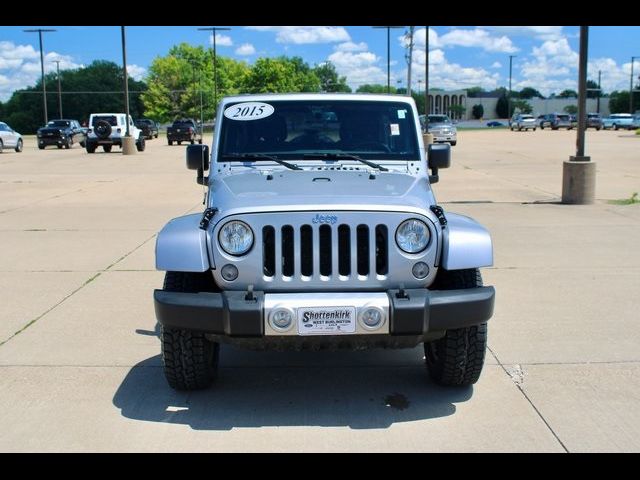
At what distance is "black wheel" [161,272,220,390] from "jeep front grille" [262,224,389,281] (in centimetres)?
52

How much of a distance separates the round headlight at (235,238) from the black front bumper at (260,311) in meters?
0.23

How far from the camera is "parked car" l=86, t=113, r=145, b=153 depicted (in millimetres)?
35156

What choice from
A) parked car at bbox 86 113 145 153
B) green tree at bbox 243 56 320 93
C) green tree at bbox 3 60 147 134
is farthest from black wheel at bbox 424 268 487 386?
green tree at bbox 3 60 147 134

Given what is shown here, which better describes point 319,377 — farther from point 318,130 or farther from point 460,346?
point 318,130

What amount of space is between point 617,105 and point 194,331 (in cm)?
11374

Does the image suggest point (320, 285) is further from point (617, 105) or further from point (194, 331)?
point (617, 105)

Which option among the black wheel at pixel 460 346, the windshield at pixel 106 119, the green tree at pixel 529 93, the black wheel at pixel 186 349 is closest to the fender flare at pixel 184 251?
the black wheel at pixel 186 349

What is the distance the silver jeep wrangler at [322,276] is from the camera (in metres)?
3.85

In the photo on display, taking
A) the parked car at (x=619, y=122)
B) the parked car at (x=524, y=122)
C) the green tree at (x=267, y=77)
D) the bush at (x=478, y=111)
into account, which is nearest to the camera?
the parked car at (x=619, y=122)

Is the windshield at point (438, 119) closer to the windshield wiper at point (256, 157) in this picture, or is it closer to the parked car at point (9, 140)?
the parked car at point (9, 140)

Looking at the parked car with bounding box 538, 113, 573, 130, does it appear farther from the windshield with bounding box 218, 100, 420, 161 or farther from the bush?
the windshield with bounding box 218, 100, 420, 161

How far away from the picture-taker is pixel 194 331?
3.97 metres

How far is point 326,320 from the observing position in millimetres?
3844
